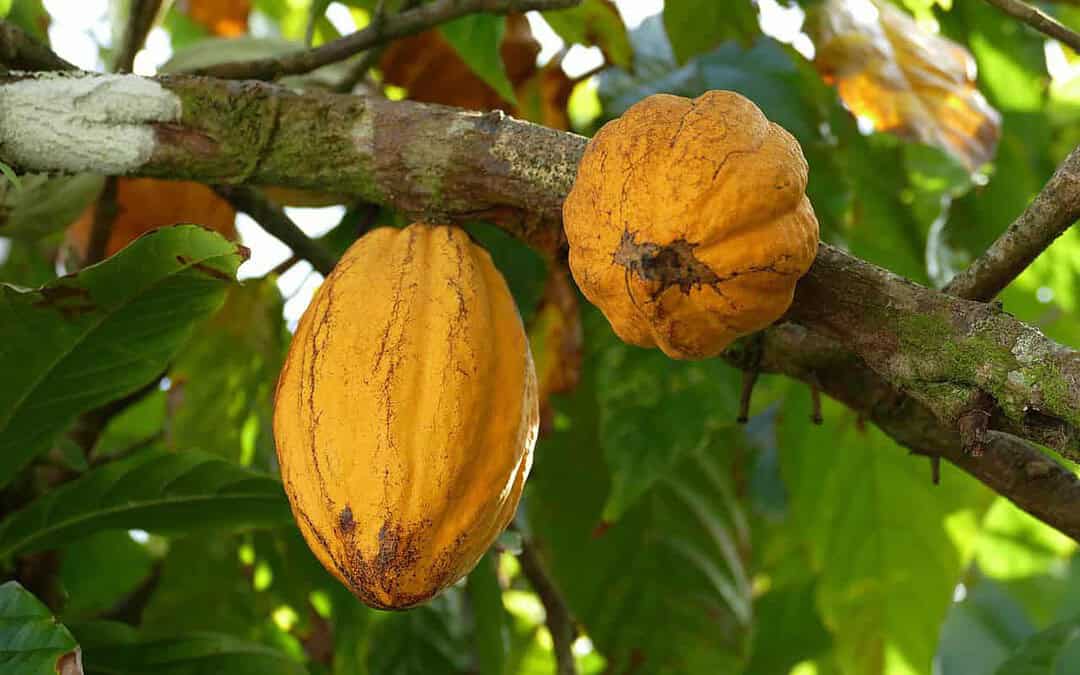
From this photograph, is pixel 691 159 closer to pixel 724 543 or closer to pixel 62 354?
pixel 62 354

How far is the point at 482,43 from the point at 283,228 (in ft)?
1.20

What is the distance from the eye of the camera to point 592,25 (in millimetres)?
1769

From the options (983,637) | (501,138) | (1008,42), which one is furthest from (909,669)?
(501,138)

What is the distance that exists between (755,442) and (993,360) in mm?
1814

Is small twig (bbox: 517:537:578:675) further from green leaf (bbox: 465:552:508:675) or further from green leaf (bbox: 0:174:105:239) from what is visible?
green leaf (bbox: 0:174:105:239)

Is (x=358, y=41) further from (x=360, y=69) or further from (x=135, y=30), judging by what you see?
(x=135, y=30)

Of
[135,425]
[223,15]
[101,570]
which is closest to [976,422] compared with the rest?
[101,570]

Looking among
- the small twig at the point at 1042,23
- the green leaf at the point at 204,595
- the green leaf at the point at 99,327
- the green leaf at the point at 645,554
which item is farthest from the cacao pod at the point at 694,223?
the green leaf at the point at 204,595

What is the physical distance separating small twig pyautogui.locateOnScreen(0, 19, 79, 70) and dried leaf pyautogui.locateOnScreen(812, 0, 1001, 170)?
99 cm

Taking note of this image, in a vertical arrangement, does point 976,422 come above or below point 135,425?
above

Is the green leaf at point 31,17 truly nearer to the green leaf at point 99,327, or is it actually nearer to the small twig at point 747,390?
the green leaf at point 99,327

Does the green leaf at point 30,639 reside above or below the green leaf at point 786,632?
above

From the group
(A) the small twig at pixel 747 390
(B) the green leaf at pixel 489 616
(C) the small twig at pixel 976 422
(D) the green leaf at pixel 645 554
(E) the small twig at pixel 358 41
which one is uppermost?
(C) the small twig at pixel 976 422

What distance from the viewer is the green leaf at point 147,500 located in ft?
4.61
